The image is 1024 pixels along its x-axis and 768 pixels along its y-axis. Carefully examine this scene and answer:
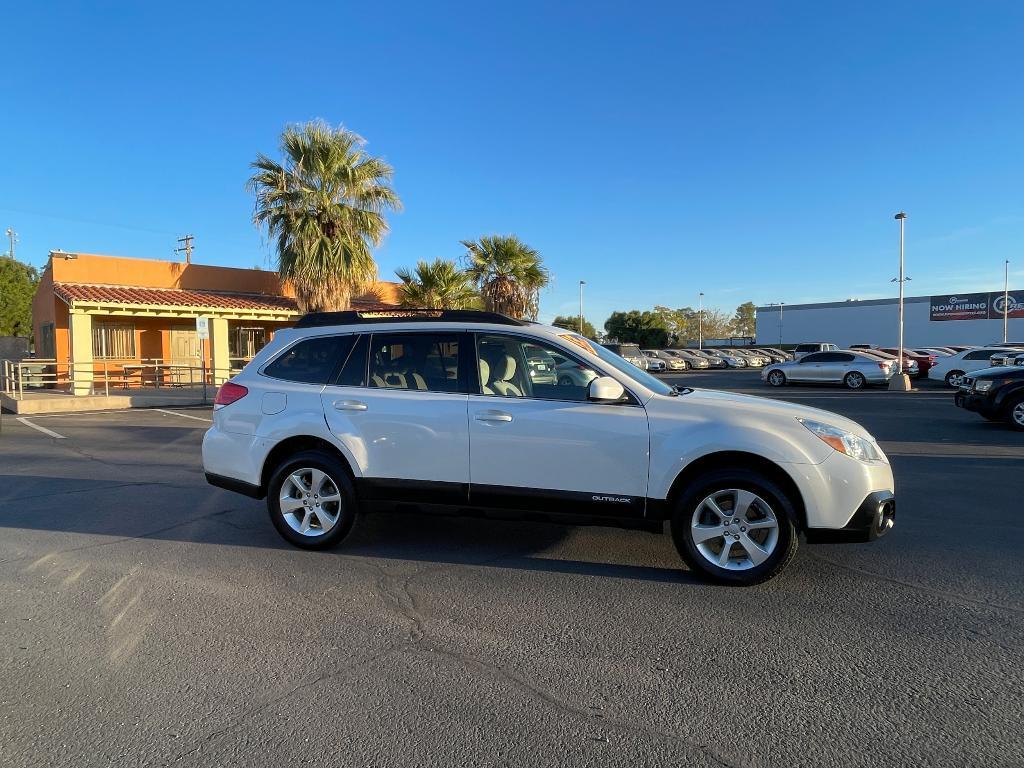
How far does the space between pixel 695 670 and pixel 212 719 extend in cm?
223

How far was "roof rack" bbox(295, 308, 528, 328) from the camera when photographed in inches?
205

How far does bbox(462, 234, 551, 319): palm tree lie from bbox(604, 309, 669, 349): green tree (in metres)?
45.6

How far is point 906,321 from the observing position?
6297cm

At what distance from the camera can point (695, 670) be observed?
341 cm

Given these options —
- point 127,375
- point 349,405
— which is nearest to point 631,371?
point 349,405

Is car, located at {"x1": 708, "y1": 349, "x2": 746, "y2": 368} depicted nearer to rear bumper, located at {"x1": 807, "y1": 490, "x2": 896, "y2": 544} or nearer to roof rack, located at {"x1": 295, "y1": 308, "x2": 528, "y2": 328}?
roof rack, located at {"x1": 295, "y1": 308, "x2": 528, "y2": 328}

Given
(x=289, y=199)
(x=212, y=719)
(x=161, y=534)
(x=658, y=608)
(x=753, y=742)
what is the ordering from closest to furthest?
(x=753, y=742)
(x=212, y=719)
(x=658, y=608)
(x=161, y=534)
(x=289, y=199)

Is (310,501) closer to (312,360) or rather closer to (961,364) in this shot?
(312,360)

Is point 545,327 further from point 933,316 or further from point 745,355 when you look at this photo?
point 933,316

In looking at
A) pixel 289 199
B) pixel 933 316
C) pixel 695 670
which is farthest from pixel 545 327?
pixel 933 316

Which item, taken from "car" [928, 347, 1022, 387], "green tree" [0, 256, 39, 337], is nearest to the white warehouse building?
"car" [928, 347, 1022, 387]

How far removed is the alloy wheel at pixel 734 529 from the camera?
175 inches

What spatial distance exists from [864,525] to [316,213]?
19869 mm

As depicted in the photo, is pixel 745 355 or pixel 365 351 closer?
pixel 365 351
